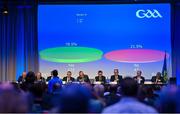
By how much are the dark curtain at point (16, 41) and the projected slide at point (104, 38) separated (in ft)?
1.67

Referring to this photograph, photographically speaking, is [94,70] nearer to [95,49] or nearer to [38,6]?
[95,49]

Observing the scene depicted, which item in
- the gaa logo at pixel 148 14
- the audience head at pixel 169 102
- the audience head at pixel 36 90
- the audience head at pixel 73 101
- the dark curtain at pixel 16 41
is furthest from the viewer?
the dark curtain at pixel 16 41

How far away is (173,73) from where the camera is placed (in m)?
12.9

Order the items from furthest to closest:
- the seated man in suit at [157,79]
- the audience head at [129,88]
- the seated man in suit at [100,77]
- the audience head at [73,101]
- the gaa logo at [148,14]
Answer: the gaa logo at [148,14], the seated man in suit at [100,77], the seated man in suit at [157,79], the audience head at [129,88], the audience head at [73,101]

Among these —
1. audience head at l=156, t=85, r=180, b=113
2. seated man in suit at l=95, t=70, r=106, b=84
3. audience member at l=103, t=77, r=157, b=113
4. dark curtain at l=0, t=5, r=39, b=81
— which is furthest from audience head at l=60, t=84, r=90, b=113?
dark curtain at l=0, t=5, r=39, b=81

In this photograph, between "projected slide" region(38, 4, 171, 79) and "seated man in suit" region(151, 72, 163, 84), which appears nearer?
"seated man in suit" region(151, 72, 163, 84)

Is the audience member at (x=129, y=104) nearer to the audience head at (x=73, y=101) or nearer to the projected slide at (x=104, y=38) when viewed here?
the audience head at (x=73, y=101)

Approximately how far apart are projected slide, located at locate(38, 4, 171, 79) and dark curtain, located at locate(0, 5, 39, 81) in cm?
51

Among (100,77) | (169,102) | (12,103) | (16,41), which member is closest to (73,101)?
(12,103)

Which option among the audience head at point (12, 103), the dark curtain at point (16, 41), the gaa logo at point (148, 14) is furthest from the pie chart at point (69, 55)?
the audience head at point (12, 103)

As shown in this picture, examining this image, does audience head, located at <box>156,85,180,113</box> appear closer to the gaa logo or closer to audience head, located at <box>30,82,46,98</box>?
audience head, located at <box>30,82,46,98</box>

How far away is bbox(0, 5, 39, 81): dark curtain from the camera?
13528 millimetres

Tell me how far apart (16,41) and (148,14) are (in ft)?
13.8

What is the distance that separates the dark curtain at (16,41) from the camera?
44.4 feet
